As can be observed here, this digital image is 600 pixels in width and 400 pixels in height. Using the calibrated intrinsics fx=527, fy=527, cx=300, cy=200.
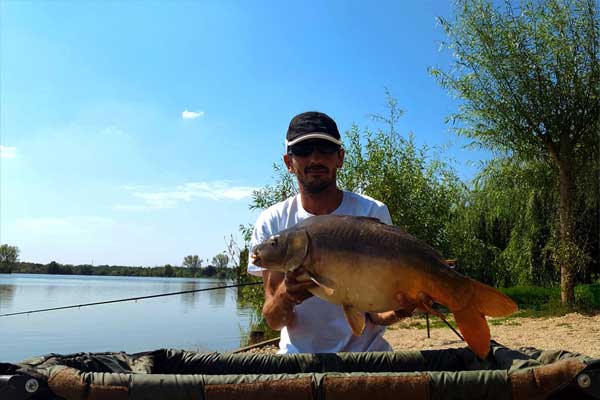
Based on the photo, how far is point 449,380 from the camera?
70.4 inches

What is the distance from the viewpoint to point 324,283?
2.22m

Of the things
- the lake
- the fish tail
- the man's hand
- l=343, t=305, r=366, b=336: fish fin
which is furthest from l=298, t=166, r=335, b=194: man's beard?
the lake

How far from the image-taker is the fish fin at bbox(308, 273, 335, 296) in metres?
2.20

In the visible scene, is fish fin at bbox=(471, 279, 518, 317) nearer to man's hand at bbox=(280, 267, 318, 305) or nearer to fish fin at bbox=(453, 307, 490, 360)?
fish fin at bbox=(453, 307, 490, 360)

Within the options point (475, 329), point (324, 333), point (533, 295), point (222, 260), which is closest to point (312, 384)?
point (475, 329)

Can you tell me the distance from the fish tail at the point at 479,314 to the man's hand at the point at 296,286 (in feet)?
2.04

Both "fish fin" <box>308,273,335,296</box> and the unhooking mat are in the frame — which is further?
"fish fin" <box>308,273,335,296</box>

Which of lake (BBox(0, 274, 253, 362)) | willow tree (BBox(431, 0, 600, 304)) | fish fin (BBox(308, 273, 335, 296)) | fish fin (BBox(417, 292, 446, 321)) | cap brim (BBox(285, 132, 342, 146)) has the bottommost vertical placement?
lake (BBox(0, 274, 253, 362))

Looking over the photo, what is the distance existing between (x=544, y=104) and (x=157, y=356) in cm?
1272

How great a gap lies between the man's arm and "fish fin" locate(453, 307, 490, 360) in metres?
0.63

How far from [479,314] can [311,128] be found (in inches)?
49.7

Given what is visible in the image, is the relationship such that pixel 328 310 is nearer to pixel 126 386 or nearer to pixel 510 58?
pixel 126 386

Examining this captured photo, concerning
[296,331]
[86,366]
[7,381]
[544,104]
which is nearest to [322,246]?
[296,331]

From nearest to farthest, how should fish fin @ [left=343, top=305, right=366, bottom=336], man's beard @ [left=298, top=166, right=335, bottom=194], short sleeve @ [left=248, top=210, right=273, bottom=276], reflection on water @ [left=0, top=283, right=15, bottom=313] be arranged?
fish fin @ [left=343, top=305, right=366, bottom=336] → man's beard @ [left=298, top=166, right=335, bottom=194] → short sleeve @ [left=248, top=210, right=273, bottom=276] → reflection on water @ [left=0, top=283, right=15, bottom=313]
